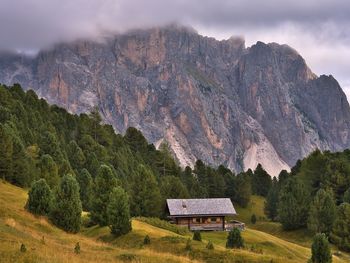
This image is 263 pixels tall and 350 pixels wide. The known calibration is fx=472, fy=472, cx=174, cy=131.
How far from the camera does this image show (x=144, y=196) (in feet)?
274

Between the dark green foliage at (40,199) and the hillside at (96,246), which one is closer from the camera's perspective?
the hillside at (96,246)

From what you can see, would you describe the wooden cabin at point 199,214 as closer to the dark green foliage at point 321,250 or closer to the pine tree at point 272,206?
the dark green foliage at point 321,250

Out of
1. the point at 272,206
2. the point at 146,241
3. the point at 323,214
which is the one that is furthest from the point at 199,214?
the point at 272,206

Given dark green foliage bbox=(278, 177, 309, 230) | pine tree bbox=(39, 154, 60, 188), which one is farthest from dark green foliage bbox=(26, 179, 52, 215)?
dark green foliage bbox=(278, 177, 309, 230)

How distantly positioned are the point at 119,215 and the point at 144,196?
97.8 ft

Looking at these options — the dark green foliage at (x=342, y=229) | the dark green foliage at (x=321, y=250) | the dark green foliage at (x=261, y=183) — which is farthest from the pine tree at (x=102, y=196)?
the dark green foliage at (x=261, y=183)

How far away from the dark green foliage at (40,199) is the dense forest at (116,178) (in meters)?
0.11

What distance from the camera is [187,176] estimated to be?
145375 millimetres

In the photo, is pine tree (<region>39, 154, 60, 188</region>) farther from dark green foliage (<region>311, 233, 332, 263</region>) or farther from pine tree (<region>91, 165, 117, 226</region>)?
dark green foliage (<region>311, 233, 332, 263</region>)

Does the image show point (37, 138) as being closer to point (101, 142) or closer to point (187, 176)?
point (101, 142)

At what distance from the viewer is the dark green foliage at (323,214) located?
89250 mm

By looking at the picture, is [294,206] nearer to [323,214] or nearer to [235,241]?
[323,214]

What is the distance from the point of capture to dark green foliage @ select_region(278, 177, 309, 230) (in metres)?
101

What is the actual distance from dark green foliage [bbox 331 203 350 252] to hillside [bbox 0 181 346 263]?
14.2 meters
